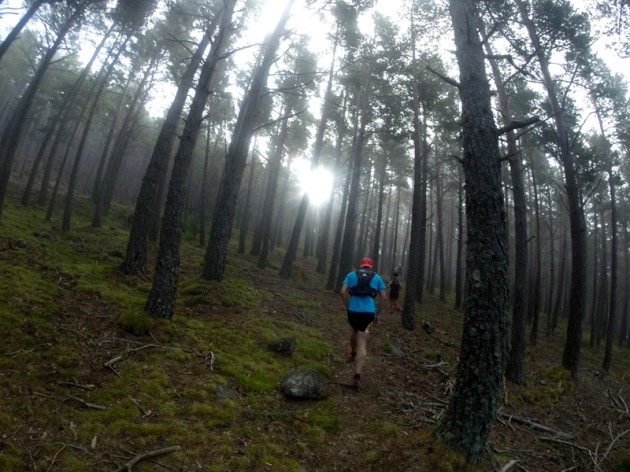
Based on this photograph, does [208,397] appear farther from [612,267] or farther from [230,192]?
[612,267]

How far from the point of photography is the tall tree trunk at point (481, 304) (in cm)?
339

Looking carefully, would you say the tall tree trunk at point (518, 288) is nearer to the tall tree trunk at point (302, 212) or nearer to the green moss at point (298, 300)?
the green moss at point (298, 300)

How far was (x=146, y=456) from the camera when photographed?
2.97 m

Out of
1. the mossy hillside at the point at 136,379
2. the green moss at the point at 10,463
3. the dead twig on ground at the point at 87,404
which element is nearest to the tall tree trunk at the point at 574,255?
the mossy hillside at the point at 136,379

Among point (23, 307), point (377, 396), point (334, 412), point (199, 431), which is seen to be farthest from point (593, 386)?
point (23, 307)

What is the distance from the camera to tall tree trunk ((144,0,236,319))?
19.1 ft

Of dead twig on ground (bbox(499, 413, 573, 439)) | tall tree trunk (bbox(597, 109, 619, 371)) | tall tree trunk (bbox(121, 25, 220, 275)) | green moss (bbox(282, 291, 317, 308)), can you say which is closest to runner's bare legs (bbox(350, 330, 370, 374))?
dead twig on ground (bbox(499, 413, 573, 439))

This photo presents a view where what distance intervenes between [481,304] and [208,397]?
133 inches

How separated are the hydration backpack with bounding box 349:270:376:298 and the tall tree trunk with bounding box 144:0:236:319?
3.16 meters

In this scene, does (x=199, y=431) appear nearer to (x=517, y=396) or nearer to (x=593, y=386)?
(x=517, y=396)

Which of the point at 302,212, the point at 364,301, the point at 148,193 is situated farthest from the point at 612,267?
the point at 148,193

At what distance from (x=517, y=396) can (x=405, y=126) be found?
11385 mm

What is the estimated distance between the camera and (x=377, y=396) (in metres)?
5.43

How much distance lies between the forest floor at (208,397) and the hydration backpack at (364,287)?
1455 mm
